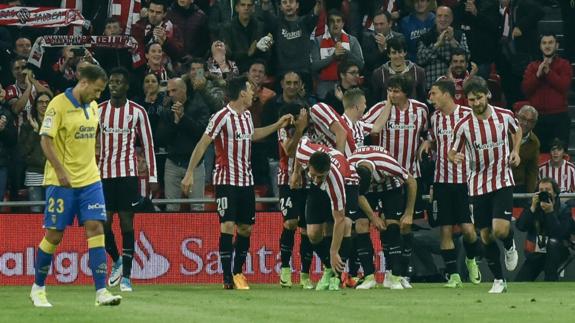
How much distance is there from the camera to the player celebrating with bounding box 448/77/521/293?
18094 millimetres

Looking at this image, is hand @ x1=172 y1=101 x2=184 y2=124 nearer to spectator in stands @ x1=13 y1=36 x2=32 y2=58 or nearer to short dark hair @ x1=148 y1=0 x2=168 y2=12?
short dark hair @ x1=148 y1=0 x2=168 y2=12

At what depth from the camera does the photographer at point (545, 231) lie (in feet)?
69.5

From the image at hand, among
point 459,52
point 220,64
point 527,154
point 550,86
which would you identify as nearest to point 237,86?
point 220,64

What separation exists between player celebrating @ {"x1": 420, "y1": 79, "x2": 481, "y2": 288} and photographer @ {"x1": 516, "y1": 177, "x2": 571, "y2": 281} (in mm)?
1450

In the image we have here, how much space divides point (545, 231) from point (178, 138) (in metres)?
5.49

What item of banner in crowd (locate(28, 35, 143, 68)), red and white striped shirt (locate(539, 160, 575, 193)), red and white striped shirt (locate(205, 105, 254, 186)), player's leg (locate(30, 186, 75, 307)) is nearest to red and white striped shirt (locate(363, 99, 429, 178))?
red and white striped shirt (locate(205, 105, 254, 186))

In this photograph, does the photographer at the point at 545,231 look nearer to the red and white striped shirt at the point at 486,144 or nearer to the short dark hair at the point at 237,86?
the red and white striped shirt at the point at 486,144

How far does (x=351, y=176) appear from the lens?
1830 centimetres

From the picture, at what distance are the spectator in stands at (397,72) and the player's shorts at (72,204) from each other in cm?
804

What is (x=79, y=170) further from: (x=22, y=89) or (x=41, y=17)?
(x=22, y=89)

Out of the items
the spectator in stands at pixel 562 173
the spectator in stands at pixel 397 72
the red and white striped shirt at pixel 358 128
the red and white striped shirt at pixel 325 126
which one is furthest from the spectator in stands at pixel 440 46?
the red and white striped shirt at pixel 325 126

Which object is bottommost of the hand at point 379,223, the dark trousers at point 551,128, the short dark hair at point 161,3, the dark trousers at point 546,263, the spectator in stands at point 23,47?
the dark trousers at point 546,263

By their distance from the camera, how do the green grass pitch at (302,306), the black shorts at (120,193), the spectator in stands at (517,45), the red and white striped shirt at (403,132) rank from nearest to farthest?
the green grass pitch at (302,306) → the black shorts at (120,193) → the red and white striped shirt at (403,132) → the spectator in stands at (517,45)

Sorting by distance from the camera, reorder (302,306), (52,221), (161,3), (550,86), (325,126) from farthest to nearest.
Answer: (161,3)
(550,86)
(325,126)
(302,306)
(52,221)
